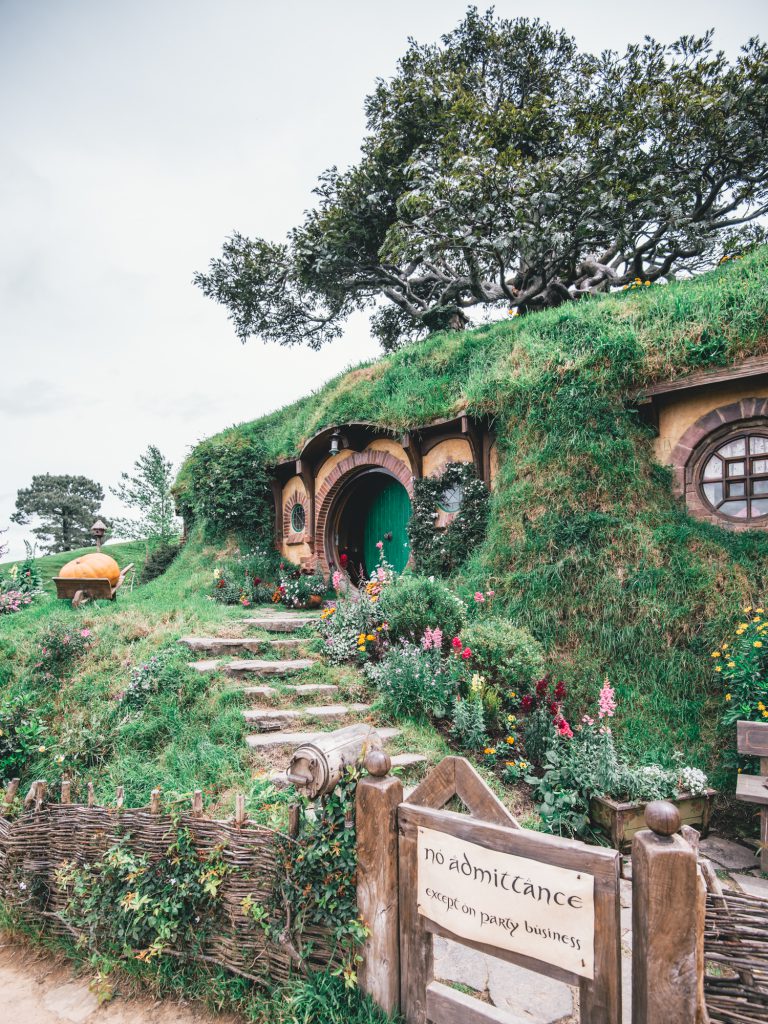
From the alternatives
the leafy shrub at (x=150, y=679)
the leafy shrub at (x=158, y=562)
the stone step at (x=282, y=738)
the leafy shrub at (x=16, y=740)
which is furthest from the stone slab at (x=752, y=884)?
the leafy shrub at (x=158, y=562)

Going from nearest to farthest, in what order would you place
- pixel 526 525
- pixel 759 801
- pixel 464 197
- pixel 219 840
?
1. pixel 219 840
2. pixel 759 801
3. pixel 526 525
4. pixel 464 197

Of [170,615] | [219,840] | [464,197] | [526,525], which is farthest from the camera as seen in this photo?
[464,197]

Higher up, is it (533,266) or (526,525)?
(533,266)

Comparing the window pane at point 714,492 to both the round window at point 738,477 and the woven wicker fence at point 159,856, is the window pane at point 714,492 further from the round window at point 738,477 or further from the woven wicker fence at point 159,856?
the woven wicker fence at point 159,856

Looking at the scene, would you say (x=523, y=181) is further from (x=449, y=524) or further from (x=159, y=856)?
(x=159, y=856)

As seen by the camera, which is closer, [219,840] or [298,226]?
[219,840]

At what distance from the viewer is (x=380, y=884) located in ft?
7.89

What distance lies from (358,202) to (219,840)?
43.0 feet

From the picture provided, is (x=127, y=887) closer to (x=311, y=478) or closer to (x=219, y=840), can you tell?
(x=219, y=840)

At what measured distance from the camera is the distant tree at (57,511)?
3170 centimetres

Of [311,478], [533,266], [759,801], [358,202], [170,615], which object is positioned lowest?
[759,801]

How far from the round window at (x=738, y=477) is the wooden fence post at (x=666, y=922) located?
5.12m

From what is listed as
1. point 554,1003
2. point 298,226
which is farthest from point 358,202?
point 554,1003

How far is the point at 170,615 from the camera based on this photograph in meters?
7.66
